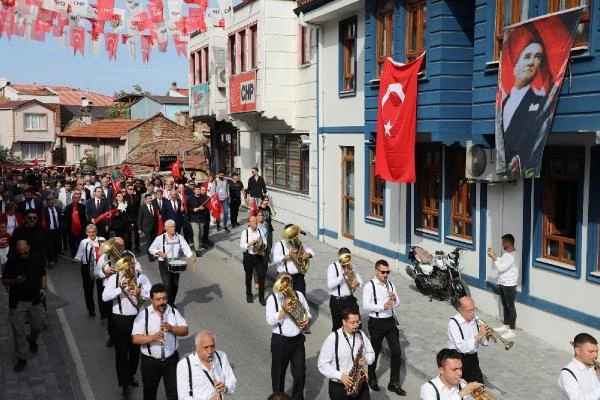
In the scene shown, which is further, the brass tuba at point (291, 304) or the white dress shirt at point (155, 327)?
the brass tuba at point (291, 304)

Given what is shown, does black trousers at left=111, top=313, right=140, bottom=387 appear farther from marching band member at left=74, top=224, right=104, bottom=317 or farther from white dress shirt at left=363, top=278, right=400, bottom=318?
white dress shirt at left=363, top=278, right=400, bottom=318

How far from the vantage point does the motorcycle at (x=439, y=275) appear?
12.8 meters

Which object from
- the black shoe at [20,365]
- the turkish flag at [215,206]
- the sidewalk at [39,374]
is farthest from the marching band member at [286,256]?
the turkish flag at [215,206]

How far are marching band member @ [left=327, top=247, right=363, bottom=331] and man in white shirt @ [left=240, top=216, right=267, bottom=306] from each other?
3028 millimetres

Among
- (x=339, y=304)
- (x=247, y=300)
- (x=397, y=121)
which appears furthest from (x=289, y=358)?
(x=397, y=121)

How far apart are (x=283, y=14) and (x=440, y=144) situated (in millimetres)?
9475

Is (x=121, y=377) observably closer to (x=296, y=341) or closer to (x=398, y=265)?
(x=296, y=341)

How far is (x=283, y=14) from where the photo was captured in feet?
70.9

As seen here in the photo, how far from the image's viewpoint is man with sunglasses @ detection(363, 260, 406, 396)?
887 cm

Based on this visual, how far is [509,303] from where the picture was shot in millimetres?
11195

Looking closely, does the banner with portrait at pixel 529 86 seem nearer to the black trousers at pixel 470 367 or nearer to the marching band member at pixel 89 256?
the black trousers at pixel 470 367

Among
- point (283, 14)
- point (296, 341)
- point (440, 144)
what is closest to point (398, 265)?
point (440, 144)

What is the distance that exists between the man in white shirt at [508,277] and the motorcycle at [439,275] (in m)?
1.31

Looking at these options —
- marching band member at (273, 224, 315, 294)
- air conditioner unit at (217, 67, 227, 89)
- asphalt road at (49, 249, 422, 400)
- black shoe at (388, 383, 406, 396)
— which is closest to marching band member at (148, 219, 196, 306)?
asphalt road at (49, 249, 422, 400)
